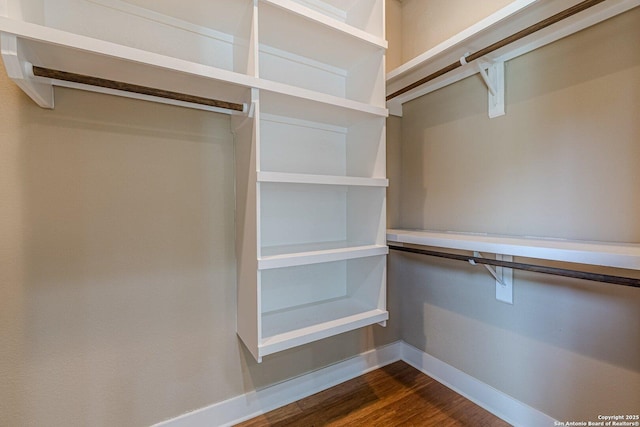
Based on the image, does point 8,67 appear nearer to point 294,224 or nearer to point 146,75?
point 146,75

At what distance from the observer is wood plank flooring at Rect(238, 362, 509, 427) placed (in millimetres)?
1397

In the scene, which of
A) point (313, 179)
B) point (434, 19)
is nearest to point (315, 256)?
point (313, 179)

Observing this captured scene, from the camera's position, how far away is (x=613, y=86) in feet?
3.49

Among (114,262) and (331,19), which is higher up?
(331,19)

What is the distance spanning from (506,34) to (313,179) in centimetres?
105

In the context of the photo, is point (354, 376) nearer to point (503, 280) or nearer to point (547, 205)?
point (503, 280)

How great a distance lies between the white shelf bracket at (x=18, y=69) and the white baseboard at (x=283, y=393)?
141 centimetres

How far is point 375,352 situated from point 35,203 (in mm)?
1939

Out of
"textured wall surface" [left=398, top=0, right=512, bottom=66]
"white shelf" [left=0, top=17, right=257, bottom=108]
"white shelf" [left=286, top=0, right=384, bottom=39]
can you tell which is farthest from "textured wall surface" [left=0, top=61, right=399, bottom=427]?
"textured wall surface" [left=398, top=0, right=512, bottom=66]

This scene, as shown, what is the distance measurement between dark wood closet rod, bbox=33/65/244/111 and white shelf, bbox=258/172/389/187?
31cm

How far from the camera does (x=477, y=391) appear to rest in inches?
60.0

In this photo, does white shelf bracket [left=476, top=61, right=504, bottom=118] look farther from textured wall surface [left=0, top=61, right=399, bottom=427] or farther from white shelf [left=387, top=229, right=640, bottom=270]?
textured wall surface [left=0, top=61, right=399, bottom=427]

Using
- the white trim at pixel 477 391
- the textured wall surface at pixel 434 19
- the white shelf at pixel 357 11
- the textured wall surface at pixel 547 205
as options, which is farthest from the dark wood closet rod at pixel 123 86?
the white trim at pixel 477 391

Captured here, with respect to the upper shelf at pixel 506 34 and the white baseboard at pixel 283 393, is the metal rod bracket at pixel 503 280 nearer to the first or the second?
the white baseboard at pixel 283 393
